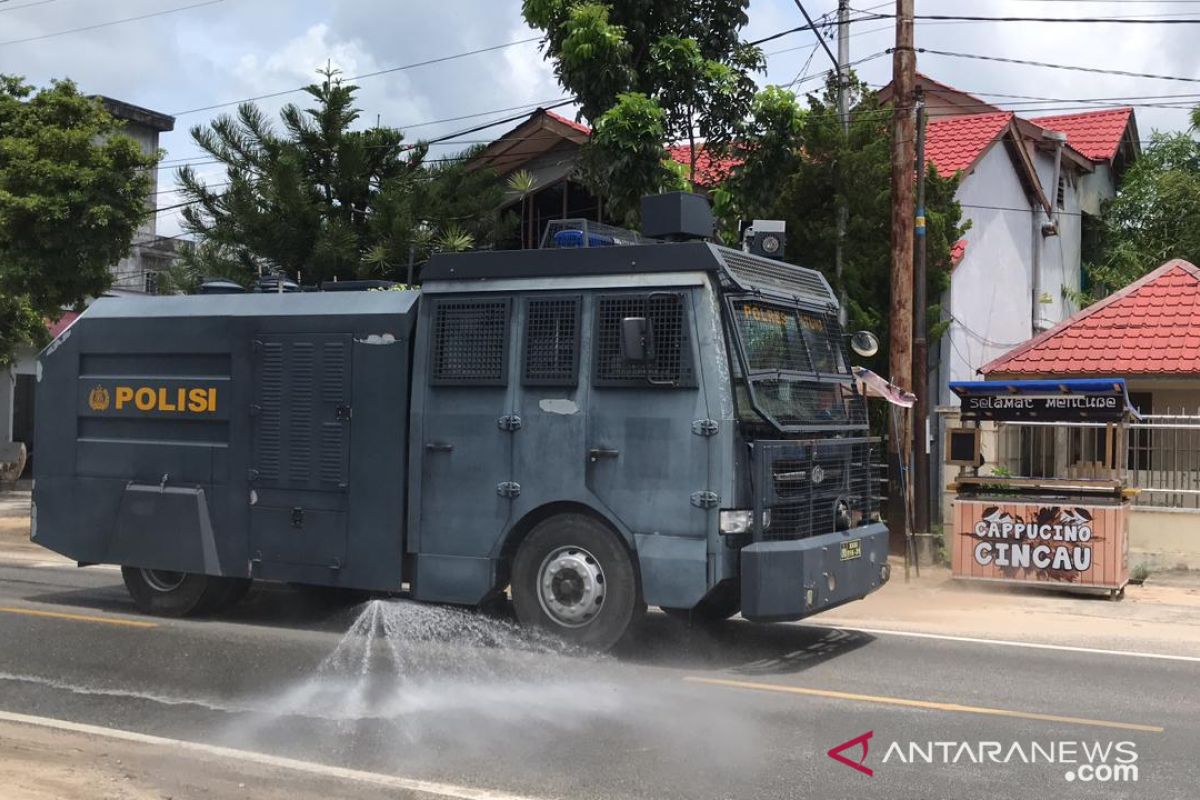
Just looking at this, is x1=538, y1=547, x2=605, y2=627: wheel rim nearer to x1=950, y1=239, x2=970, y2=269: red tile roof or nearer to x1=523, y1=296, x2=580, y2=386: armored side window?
x1=523, y1=296, x2=580, y2=386: armored side window

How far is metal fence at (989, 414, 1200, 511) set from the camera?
1431cm

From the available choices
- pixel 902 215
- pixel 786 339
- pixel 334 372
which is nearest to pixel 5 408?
pixel 902 215

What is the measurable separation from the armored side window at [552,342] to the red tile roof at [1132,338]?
11.2 meters

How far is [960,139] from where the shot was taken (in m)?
21.8

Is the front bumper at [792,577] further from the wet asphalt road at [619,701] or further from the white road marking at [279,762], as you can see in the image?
the white road marking at [279,762]

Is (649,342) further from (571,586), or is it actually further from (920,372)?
(920,372)

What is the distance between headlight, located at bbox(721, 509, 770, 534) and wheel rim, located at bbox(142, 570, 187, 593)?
5.00m

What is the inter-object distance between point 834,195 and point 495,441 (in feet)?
32.7

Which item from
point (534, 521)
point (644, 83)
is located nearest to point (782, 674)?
point (534, 521)

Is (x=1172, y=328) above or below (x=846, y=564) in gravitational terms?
above

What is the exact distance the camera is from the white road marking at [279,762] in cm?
568

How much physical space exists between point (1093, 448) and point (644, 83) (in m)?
7.52

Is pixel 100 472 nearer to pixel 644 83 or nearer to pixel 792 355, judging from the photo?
pixel 792 355

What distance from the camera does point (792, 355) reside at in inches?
348
